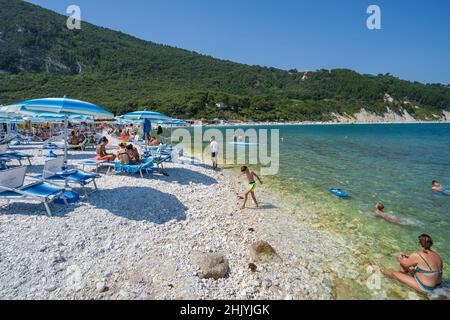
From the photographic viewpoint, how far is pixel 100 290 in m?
3.71

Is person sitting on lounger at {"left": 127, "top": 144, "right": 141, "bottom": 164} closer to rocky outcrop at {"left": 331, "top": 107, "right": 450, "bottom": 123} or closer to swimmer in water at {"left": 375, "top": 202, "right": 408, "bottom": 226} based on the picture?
swimmer in water at {"left": 375, "top": 202, "right": 408, "bottom": 226}

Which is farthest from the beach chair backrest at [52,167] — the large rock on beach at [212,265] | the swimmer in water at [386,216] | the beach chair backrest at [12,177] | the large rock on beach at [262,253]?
the swimmer in water at [386,216]

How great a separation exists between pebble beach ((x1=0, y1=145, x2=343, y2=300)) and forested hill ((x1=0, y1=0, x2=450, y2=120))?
2739 inches

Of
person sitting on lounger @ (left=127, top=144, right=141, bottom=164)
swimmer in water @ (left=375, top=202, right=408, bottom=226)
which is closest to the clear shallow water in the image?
swimmer in water @ (left=375, top=202, right=408, bottom=226)

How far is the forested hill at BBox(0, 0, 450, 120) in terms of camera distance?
83500mm

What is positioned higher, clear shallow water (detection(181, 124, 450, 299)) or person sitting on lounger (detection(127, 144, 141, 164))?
person sitting on lounger (detection(127, 144, 141, 164))

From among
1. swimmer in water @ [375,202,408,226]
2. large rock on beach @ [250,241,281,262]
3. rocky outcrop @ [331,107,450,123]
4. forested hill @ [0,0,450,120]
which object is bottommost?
swimmer in water @ [375,202,408,226]

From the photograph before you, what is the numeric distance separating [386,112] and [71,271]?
536 ft

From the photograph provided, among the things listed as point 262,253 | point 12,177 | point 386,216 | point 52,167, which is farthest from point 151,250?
point 386,216

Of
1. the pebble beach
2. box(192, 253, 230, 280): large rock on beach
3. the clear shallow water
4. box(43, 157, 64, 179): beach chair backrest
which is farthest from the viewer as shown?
box(43, 157, 64, 179): beach chair backrest

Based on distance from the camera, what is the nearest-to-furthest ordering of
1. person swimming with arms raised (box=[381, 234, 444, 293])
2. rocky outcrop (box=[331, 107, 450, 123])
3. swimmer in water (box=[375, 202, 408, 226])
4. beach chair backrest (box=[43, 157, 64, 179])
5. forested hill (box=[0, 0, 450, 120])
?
person swimming with arms raised (box=[381, 234, 444, 293]), beach chair backrest (box=[43, 157, 64, 179]), swimmer in water (box=[375, 202, 408, 226]), forested hill (box=[0, 0, 450, 120]), rocky outcrop (box=[331, 107, 450, 123])

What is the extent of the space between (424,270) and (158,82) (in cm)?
11516

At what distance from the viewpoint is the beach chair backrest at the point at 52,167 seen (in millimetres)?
6820

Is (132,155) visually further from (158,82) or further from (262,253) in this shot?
(158,82)
